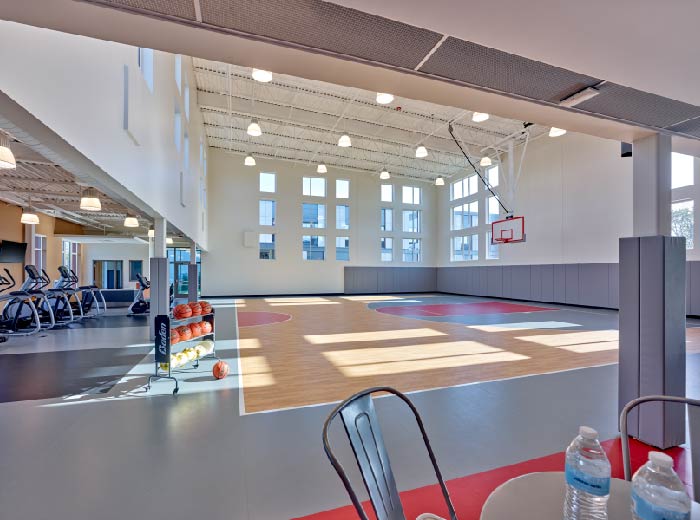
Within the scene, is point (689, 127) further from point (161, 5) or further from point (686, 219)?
point (686, 219)

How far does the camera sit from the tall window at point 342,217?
61.1ft

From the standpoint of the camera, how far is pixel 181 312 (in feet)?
16.3

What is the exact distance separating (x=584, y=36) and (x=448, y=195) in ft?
60.5

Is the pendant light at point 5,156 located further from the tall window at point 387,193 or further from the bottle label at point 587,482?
the tall window at point 387,193

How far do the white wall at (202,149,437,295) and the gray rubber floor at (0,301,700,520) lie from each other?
12197 millimetres

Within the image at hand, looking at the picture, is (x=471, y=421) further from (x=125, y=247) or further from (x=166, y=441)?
(x=125, y=247)

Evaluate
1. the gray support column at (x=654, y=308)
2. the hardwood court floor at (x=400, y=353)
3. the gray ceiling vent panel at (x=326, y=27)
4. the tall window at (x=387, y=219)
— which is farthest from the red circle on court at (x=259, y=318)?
the tall window at (x=387, y=219)

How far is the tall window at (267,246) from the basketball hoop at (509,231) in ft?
33.9

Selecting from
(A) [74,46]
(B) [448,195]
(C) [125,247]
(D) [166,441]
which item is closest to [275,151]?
(B) [448,195]

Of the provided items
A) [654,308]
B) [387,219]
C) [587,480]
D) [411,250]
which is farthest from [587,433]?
[411,250]

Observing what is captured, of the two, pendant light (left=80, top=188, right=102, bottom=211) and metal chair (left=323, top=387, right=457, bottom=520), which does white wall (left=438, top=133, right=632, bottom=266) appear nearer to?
metal chair (left=323, top=387, right=457, bottom=520)

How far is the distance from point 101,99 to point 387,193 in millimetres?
17007

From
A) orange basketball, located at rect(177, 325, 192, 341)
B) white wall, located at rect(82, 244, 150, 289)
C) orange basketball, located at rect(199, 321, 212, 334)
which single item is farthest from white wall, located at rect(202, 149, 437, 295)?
orange basketball, located at rect(177, 325, 192, 341)

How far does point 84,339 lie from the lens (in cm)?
689
